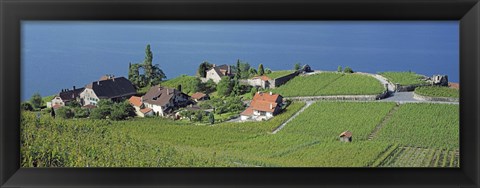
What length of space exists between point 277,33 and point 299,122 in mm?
471

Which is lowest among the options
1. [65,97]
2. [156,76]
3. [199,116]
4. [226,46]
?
[199,116]

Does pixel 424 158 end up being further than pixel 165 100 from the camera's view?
No

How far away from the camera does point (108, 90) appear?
10.1ft

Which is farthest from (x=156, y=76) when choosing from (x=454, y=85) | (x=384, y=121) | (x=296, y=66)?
(x=454, y=85)

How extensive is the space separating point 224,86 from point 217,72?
0.08 meters

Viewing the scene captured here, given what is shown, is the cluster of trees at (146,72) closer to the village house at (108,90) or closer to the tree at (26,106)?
the village house at (108,90)

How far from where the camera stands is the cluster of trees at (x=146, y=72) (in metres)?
3.06

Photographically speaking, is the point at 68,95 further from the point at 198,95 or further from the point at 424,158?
the point at 424,158

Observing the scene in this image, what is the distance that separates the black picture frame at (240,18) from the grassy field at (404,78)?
21 centimetres

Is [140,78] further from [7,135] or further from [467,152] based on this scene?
[467,152]

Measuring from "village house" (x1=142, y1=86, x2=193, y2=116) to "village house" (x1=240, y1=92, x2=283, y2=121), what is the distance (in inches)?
12.0

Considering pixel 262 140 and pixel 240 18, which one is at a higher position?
pixel 240 18

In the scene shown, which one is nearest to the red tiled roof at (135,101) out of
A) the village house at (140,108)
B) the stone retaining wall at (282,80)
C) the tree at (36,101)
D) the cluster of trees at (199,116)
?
the village house at (140,108)

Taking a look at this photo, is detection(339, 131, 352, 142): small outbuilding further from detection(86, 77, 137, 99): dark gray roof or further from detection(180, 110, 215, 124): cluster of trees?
detection(86, 77, 137, 99): dark gray roof
